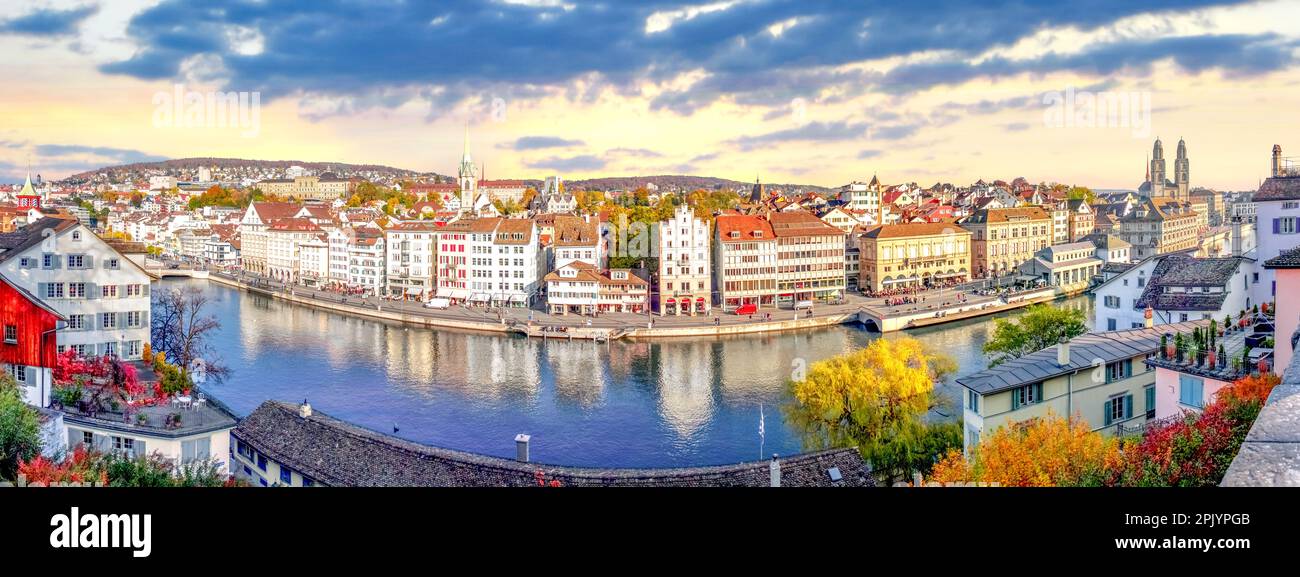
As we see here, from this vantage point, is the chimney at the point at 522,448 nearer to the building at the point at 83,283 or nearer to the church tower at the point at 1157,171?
the building at the point at 83,283

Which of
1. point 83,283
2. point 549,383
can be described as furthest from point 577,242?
point 83,283

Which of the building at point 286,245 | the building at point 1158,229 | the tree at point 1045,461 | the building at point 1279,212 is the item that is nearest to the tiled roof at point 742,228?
the building at point 286,245

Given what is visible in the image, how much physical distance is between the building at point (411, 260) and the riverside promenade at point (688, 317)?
3.00ft

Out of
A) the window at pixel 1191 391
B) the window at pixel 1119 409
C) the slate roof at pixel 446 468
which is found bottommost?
the slate roof at pixel 446 468

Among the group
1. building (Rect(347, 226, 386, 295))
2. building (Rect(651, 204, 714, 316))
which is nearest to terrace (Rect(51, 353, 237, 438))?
building (Rect(651, 204, 714, 316))

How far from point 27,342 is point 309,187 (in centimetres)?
4466

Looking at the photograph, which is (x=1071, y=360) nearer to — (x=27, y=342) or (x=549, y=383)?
(x=27, y=342)

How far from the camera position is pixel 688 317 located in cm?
2062

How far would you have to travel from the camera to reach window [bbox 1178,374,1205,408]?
18.5ft

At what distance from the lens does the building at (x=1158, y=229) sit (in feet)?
101
